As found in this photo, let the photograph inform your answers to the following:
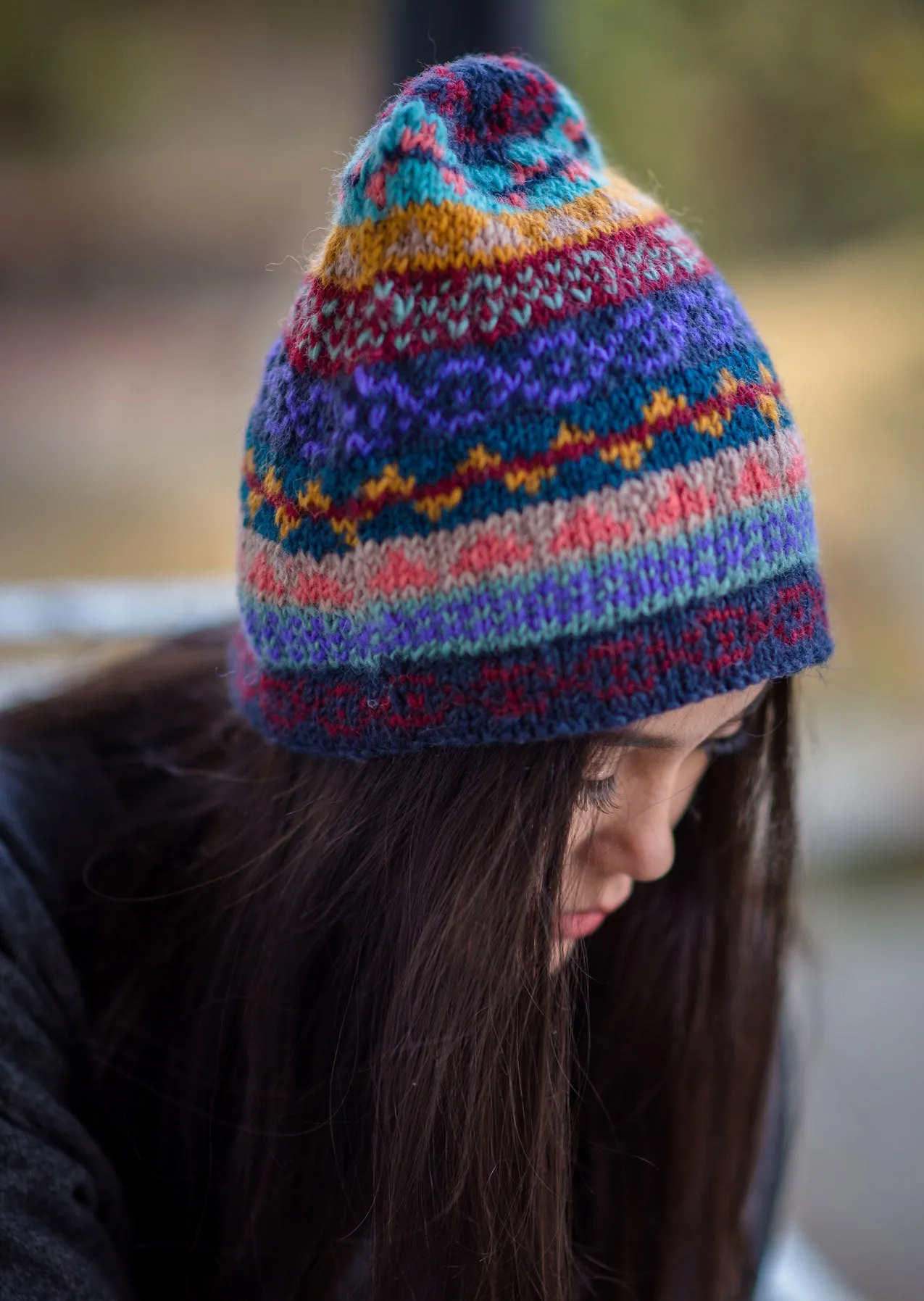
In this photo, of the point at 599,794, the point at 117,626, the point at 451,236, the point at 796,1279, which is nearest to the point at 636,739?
the point at 599,794

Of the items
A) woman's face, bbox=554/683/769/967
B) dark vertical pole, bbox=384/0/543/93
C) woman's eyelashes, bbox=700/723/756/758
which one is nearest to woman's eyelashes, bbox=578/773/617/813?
woman's face, bbox=554/683/769/967

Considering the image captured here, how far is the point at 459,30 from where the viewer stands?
1.37m

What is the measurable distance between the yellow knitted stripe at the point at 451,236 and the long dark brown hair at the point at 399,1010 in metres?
0.31

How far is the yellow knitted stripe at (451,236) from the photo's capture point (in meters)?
0.62

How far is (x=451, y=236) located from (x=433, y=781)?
0.34 metres

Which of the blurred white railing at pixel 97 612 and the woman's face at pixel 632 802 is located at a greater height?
the blurred white railing at pixel 97 612

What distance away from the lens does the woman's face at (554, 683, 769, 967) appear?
70 centimetres

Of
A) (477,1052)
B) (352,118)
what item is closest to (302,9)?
(352,118)

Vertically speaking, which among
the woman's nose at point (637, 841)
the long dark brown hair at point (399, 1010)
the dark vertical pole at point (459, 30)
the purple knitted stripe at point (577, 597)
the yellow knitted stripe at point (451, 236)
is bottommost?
the long dark brown hair at point (399, 1010)

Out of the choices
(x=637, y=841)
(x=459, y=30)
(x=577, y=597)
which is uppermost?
(x=459, y=30)

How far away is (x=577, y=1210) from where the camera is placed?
1.01 m

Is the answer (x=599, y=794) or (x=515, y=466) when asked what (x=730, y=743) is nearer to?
(x=599, y=794)

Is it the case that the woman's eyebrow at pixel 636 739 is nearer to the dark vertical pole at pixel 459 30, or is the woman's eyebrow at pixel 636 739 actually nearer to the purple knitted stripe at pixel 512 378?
the purple knitted stripe at pixel 512 378

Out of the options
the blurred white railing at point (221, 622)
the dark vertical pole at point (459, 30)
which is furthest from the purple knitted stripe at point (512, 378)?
the dark vertical pole at point (459, 30)
